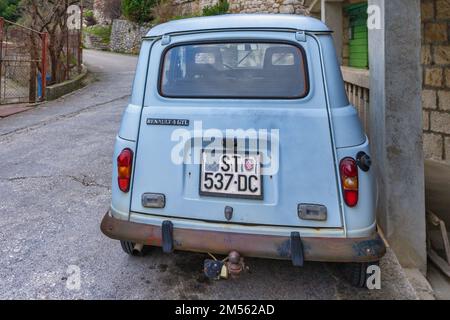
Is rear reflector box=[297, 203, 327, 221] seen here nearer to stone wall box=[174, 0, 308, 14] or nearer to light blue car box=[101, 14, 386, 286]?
light blue car box=[101, 14, 386, 286]

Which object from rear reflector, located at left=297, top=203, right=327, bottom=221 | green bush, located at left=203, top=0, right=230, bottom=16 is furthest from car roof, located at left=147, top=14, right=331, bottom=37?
green bush, located at left=203, top=0, right=230, bottom=16

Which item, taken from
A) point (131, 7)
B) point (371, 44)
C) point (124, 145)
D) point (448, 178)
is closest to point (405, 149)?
point (371, 44)

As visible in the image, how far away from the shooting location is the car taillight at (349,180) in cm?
217

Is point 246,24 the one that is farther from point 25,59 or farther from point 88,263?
point 25,59

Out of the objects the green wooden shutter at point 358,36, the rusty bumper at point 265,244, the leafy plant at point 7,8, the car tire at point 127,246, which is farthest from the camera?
the leafy plant at point 7,8

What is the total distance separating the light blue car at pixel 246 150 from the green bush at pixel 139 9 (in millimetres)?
24196

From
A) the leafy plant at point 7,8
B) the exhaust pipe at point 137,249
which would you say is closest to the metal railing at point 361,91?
the exhaust pipe at point 137,249

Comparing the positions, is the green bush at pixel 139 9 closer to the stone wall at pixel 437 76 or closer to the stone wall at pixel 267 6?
the stone wall at pixel 267 6

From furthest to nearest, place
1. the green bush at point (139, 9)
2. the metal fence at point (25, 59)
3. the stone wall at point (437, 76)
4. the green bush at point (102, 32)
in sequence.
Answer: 1. the green bush at point (102, 32)
2. the green bush at point (139, 9)
3. the metal fence at point (25, 59)
4. the stone wall at point (437, 76)

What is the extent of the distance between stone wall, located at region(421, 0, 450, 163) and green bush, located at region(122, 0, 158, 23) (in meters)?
21.9

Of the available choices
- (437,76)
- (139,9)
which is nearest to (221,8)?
(139,9)

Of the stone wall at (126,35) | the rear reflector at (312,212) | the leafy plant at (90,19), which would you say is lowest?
the rear reflector at (312,212)

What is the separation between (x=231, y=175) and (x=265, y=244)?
46 centimetres

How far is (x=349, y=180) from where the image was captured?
7.14 feet
